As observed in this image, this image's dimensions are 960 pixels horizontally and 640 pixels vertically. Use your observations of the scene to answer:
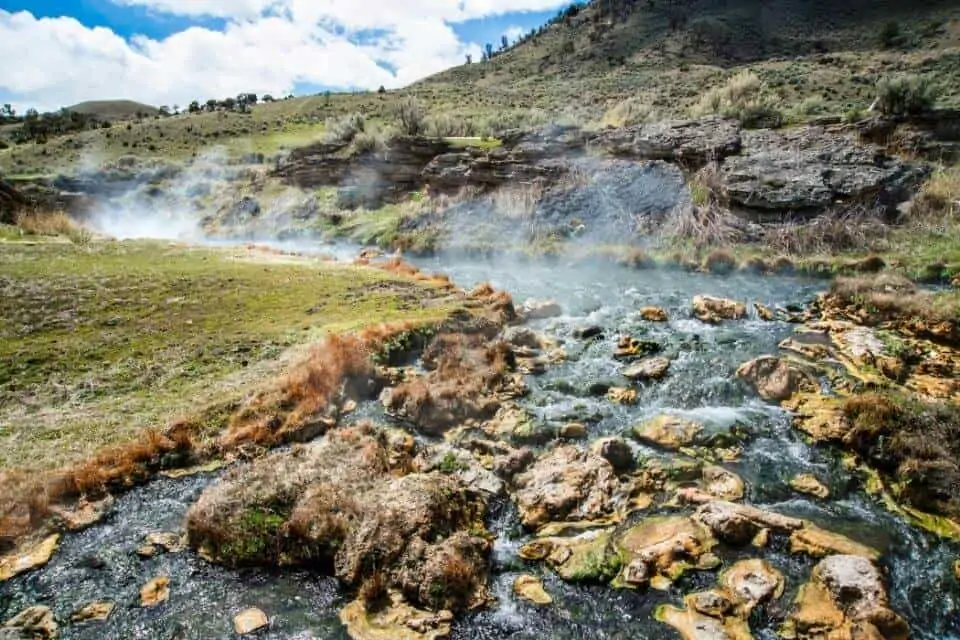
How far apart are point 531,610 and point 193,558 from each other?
18.3ft

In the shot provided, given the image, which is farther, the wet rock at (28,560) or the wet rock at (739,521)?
the wet rock at (739,521)

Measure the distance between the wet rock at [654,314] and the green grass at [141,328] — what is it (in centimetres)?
750

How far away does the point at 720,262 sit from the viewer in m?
26.5

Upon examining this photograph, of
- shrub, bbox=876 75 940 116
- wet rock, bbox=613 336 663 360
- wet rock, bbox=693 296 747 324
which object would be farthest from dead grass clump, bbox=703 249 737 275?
shrub, bbox=876 75 940 116

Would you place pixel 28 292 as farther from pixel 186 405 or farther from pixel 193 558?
pixel 193 558

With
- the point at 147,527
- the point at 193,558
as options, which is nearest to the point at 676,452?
the point at 193,558

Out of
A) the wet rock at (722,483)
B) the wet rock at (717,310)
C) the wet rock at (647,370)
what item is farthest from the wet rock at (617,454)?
the wet rock at (717,310)

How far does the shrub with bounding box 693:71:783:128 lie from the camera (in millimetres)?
38719

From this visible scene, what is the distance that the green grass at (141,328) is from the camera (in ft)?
41.3

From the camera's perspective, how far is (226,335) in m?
17.6

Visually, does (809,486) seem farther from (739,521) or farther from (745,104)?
(745,104)

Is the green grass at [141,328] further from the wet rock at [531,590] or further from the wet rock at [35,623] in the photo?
the wet rock at [531,590]

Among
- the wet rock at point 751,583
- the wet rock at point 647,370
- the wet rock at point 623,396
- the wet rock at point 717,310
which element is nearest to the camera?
the wet rock at point 751,583

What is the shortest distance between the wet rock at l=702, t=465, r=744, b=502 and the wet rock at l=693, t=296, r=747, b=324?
31.9 feet
